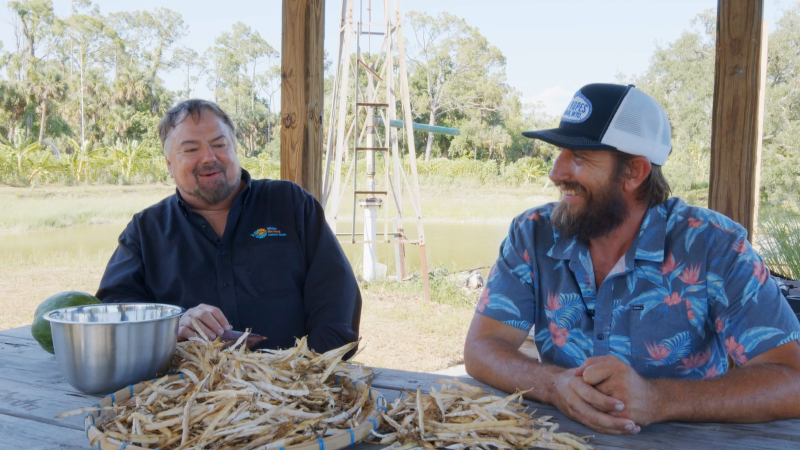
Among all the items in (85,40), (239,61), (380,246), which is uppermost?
(85,40)

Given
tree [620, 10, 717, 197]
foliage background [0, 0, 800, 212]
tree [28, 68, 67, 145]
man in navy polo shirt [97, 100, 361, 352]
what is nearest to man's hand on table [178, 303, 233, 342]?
man in navy polo shirt [97, 100, 361, 352]

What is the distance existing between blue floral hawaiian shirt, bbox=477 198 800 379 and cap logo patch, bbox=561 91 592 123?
288 mm

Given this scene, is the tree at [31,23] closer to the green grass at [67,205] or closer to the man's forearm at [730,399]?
the green grass at [67,205]

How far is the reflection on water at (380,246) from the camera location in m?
7.80

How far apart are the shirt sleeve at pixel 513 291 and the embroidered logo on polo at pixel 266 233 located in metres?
0.78

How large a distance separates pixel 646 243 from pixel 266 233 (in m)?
1.18

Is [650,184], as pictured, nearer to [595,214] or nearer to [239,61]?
[595,214]

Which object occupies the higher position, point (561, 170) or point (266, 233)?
point (561, 170)

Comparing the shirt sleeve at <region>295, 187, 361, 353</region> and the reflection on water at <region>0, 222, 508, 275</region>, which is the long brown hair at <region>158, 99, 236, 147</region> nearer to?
the shirt sleeve at <region>295, 187, 361, 353</region>

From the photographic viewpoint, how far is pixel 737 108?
212 centimetres

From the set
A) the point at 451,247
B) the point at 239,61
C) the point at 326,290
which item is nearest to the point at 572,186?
the point at 326,290

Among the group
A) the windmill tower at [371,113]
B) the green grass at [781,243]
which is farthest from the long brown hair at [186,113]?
the green grass at [781,243]

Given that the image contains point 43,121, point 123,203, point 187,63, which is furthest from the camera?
point 187,63

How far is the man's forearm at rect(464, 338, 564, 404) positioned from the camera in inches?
Answer: 50.6
